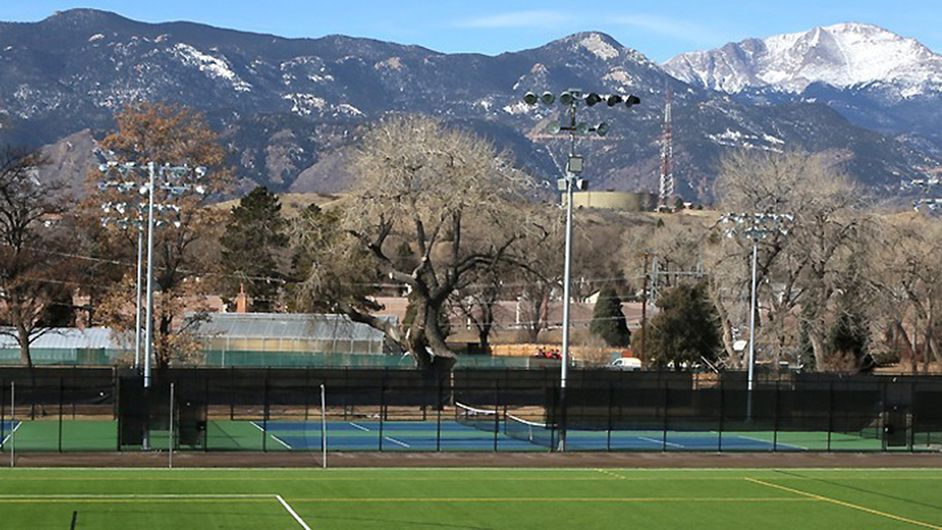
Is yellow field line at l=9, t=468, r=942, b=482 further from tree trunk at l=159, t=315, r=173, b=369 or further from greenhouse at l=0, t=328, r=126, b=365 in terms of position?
greenhouse at l=0, t=328, r=126, b=365

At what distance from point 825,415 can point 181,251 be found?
1332 inches

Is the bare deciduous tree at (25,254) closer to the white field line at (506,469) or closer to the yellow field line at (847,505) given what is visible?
the white field line at (506,469)

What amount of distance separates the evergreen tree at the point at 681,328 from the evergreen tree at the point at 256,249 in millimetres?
24257

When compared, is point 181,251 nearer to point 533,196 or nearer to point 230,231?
point 533,196

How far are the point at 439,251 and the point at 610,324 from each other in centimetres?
2811

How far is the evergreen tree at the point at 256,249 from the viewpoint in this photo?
326ft

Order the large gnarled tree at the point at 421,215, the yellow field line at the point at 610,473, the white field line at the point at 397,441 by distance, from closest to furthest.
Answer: the yellow field line at the point at 610,473 → the white field line at the point at 397,441 → the large gnarled tree at the point at 421,215

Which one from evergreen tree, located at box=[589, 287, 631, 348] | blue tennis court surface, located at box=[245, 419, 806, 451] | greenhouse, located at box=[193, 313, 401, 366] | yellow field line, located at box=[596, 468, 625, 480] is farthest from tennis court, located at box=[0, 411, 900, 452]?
evergreen tree, located at box=[589, 287, 631, 348]

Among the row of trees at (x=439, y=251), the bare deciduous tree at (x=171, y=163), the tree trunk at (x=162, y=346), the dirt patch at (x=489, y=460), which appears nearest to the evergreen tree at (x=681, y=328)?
the row of trees at (x=439, y=251)

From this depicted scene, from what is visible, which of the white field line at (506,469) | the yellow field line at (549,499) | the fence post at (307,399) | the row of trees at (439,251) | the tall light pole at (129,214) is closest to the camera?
the yellow field line at (549,499)

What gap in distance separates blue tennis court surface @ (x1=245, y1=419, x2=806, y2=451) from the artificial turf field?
7.03 metres

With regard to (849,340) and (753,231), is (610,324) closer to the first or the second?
(849,340)

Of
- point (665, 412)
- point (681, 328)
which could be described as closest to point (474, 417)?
point (665, 412)

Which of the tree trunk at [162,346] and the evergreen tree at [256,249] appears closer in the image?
the tree trunk at [162,346]
